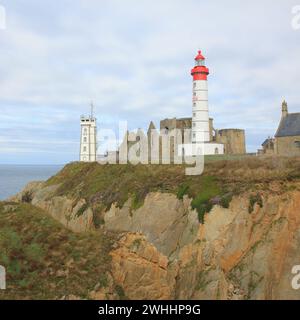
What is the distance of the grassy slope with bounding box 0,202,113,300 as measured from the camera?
15062 mm

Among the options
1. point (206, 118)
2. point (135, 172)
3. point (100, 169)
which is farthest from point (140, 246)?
point (206, 118)

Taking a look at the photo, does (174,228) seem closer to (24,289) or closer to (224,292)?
→ (224,292)

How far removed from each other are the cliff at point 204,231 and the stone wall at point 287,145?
43.1 ft

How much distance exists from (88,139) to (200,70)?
32.4m

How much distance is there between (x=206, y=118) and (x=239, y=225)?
81.9ft

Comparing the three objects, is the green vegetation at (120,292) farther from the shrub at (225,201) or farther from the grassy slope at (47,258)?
the shrub at (225,201)

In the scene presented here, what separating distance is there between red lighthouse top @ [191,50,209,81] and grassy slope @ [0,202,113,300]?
117 feet

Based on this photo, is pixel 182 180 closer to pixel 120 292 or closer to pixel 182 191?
pixel 182 191

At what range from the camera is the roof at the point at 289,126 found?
4562 cm

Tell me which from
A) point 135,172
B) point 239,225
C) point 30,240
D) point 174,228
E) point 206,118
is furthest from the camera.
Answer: point 206,118

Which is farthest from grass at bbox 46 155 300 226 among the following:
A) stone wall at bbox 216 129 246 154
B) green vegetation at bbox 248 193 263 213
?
stone wall at bbox 216 129 246 154

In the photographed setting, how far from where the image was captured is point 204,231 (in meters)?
28.4
